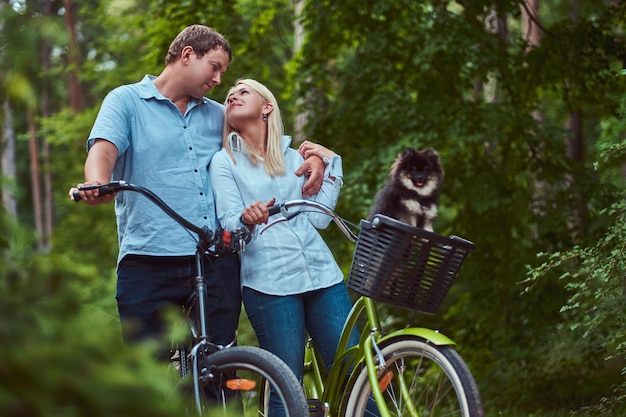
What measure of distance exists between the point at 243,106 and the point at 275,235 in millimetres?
571

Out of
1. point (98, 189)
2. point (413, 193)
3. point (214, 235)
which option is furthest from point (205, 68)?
point (413, 193)

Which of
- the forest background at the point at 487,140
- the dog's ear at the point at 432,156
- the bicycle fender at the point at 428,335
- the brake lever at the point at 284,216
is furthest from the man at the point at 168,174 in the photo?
the forest background at the point at 487,140

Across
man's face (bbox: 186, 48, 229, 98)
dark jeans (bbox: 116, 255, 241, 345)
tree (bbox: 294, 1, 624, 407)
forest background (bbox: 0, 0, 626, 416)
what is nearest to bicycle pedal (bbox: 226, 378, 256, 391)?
dark jeans (bbox: 116, 255, 241, 345)

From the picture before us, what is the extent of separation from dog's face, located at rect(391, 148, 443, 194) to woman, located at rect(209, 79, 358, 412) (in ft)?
4.44

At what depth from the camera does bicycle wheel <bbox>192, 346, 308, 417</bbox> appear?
118 inches

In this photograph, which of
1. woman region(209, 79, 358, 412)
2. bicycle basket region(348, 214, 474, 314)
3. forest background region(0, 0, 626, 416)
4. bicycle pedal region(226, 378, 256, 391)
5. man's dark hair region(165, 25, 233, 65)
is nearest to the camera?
bicycle pedal region(226, 378, 256, 391)

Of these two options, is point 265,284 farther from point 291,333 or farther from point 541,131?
point 541,131

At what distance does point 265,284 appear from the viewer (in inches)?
149

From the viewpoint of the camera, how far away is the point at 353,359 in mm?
3641

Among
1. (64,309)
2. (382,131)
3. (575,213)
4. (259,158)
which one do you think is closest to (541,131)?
(575,213)

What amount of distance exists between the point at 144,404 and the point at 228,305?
254cm

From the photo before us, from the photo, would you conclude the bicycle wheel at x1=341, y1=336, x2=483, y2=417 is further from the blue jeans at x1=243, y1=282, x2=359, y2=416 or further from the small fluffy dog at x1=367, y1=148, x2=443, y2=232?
the small fluffy dog at x1=367, y1=148, x2=443, y2=232

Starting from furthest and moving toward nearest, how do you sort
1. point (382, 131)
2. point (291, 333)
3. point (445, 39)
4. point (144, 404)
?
point (382, 131)
point (445, 39)
point (291, 333)
point (144, 404)

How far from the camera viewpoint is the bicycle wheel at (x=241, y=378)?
118 inches
